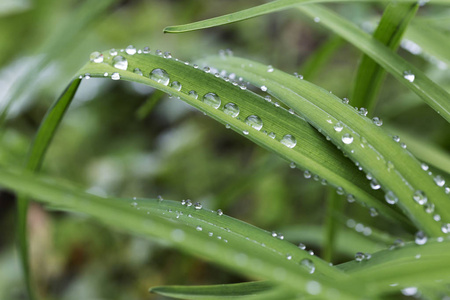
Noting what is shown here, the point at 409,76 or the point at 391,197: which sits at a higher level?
the point at 409,76

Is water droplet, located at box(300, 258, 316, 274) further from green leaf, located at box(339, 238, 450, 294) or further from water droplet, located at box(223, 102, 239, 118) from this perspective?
water droplet, located at box(223, 102, 239, 118)

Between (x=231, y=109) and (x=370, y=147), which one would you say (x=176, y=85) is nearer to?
(x=231, y=109)

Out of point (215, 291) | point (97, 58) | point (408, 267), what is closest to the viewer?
point (408, 267)

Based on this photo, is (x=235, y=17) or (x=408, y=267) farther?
(x=235, y=17)

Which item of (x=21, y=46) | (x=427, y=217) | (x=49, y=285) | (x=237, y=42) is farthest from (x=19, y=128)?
(x=427, y=217)

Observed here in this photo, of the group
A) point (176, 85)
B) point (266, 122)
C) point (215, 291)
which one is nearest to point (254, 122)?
point (266, 122)

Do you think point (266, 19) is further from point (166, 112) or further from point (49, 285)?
point (49, 285)

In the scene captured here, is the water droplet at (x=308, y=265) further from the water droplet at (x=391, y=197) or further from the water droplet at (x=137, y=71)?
the water droplet at (x=137, y=71)

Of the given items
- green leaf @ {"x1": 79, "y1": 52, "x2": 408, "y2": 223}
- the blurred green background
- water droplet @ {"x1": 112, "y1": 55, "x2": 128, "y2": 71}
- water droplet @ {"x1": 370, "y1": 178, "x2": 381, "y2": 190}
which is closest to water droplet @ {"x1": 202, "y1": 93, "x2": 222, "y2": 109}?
green leaf @ {"x1": 79, "y1": 52, "x2": 408, "y2": 223}
